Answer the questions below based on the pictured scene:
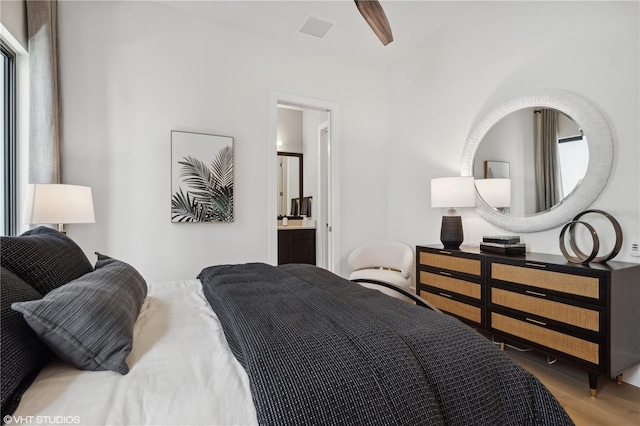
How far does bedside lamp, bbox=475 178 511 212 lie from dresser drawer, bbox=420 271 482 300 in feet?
2.46

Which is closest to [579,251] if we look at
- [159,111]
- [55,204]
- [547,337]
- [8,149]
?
[547,337]

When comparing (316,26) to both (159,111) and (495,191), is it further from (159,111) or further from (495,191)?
(495,191)

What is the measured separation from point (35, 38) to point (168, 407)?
2851mm

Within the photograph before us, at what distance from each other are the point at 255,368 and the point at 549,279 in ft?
6.75

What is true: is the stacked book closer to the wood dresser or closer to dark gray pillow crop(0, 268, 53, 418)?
the wood dresser

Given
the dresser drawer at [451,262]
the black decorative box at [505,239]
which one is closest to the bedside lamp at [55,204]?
the dresser drawer at [451,262]

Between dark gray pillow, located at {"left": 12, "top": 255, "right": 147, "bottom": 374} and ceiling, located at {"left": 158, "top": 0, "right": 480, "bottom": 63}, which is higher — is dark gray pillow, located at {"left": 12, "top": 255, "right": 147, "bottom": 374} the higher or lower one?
the lower one

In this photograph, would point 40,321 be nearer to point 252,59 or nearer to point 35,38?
point 35,38

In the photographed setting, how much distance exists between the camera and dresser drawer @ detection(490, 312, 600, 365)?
1.92 meters

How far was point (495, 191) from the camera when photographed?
9.68 feet

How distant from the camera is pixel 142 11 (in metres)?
2.95

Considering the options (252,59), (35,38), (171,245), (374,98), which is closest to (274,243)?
(171,245)

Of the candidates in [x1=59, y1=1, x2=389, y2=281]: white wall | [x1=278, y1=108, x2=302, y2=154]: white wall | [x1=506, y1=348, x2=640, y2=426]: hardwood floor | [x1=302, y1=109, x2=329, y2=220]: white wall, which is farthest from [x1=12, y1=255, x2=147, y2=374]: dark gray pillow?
[x1=278, y1=108, x2=302, y2=154]: white wall

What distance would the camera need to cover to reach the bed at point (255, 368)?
79cm
